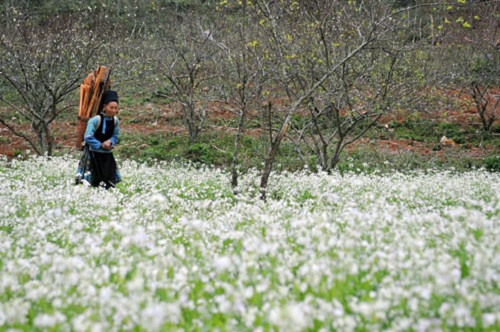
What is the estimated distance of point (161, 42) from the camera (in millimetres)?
24672

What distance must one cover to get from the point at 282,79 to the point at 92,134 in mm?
5416

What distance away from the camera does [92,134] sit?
30.1 feet

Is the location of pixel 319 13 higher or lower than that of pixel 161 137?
higher

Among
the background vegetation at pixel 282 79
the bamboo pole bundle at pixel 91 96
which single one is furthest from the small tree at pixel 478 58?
the bamboo pole bundle at pixel 91 96

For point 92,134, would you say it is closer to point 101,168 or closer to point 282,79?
point 101,168

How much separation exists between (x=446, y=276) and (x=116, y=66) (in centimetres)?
1950

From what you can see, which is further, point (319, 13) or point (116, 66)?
point (116, 66)

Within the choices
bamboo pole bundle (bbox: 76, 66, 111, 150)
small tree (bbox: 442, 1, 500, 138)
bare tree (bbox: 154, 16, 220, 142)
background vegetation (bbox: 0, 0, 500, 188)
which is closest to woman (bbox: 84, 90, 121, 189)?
bamboo pole bundle (bbox: 76, 66, 111, 150)

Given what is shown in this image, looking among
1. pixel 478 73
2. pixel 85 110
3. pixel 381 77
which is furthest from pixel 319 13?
pixel 478 73

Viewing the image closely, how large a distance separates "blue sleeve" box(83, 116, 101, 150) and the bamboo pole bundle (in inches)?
18.5

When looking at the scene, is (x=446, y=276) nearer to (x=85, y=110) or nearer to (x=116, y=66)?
(x=85, y=110)

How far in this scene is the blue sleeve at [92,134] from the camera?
9156 mm

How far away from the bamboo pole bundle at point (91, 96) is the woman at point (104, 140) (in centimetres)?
20

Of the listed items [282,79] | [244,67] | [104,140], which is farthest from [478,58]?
[104,140]
